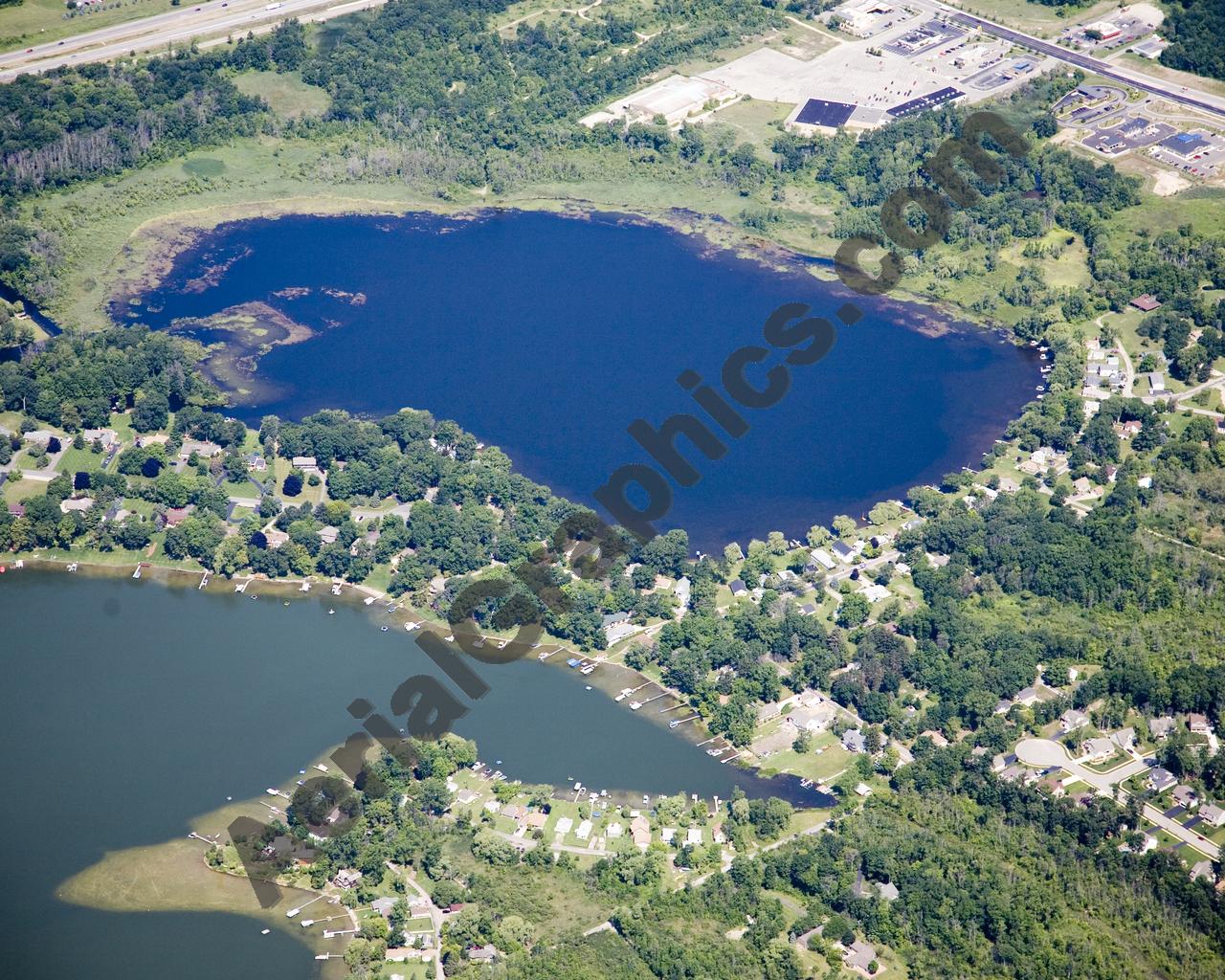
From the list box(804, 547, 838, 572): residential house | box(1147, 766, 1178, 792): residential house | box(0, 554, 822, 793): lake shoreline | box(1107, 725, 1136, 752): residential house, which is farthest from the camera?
box(804, 547, 838, 572): residential house

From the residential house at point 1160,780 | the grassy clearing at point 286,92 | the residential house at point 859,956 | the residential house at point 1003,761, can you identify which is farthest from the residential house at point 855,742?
the grassy clearing at point 286,92

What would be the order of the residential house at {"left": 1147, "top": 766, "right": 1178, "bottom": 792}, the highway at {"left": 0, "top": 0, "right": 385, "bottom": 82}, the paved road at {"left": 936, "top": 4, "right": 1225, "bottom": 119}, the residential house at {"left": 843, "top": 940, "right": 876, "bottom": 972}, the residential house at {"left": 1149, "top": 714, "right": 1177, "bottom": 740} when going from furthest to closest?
1. the highway at {"left": 0, "top": 0, "right": 385, "bottom": 82}
2. the paved road at {"left": 936, "top": 4, "right": 1225, "bottom": 119}
3. the residential house at {"left": 1149, "top": 714, "right": 1177, "bottom": 740}
4. the residential house at {"left": 1147, "top": 766, "right": 1178, "bottom": 792}
5. the residential house at {"left": 843, "top": 940, "right": 876, "bottom": 972}

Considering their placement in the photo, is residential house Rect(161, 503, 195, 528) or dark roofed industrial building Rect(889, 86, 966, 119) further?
dark roofed industrial building Rect(889, 86, 966, 119)

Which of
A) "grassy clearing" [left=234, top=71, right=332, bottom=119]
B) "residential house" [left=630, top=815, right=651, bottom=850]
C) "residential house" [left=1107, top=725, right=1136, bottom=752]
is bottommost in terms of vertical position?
"residential house" [left=630, top=815, right=651, bottom=850]

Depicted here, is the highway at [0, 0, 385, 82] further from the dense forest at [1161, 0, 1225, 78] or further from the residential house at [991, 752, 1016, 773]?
the residential house at [991, 752, 1016, 773]

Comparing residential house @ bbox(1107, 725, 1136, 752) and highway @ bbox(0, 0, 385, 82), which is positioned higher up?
highway @ bbox(0, 0, 385, 82)

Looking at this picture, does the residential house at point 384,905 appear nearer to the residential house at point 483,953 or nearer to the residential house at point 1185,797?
the residential house at point 483,953

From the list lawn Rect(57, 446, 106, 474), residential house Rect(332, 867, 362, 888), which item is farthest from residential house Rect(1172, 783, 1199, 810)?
lawn Rect(57, 446, 106, 474)
